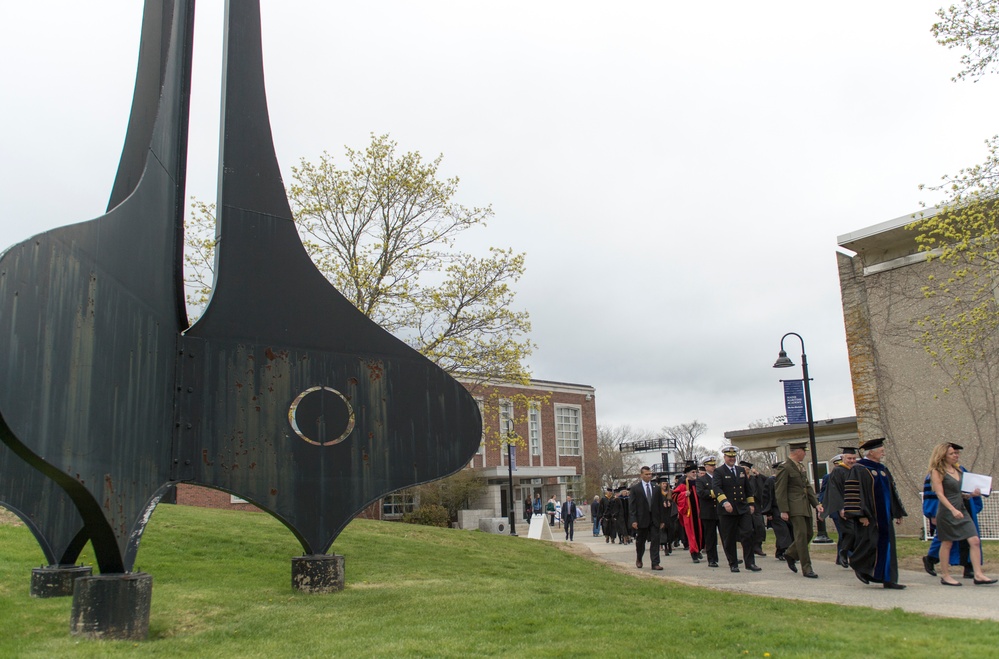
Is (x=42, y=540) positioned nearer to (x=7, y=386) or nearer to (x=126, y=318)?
(x=126, y=318)

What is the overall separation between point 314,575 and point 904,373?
16.9 m

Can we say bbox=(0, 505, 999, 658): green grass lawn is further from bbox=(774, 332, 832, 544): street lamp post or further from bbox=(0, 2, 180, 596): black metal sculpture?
bbox=(774, 332, 832, 544): street lamp post

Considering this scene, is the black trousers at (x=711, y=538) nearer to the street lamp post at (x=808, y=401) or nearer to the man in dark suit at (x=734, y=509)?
the man in dark suit at (x=734, y=509)

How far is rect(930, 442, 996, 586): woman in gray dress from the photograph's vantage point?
31.8 ft

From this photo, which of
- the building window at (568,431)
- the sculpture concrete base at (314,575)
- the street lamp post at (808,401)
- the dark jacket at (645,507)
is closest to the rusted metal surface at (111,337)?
the sculpture concrete base at (314,575)

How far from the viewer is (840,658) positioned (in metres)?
5.18

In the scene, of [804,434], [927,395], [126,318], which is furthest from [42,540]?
[804,434]

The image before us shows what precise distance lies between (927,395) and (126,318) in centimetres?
1895

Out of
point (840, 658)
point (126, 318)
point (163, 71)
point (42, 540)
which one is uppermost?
point (163, 71)

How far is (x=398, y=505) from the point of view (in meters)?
43.5

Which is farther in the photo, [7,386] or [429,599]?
[429,599]

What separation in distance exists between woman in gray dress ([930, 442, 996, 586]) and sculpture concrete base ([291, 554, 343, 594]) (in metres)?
7.13

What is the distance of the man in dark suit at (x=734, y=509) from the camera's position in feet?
40.1

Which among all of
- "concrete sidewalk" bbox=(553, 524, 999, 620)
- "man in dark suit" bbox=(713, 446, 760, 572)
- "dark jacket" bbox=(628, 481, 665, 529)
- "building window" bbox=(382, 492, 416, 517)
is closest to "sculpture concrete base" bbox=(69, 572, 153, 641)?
"concrete sidewalk" bbox=(553, 524, 999, 620)
